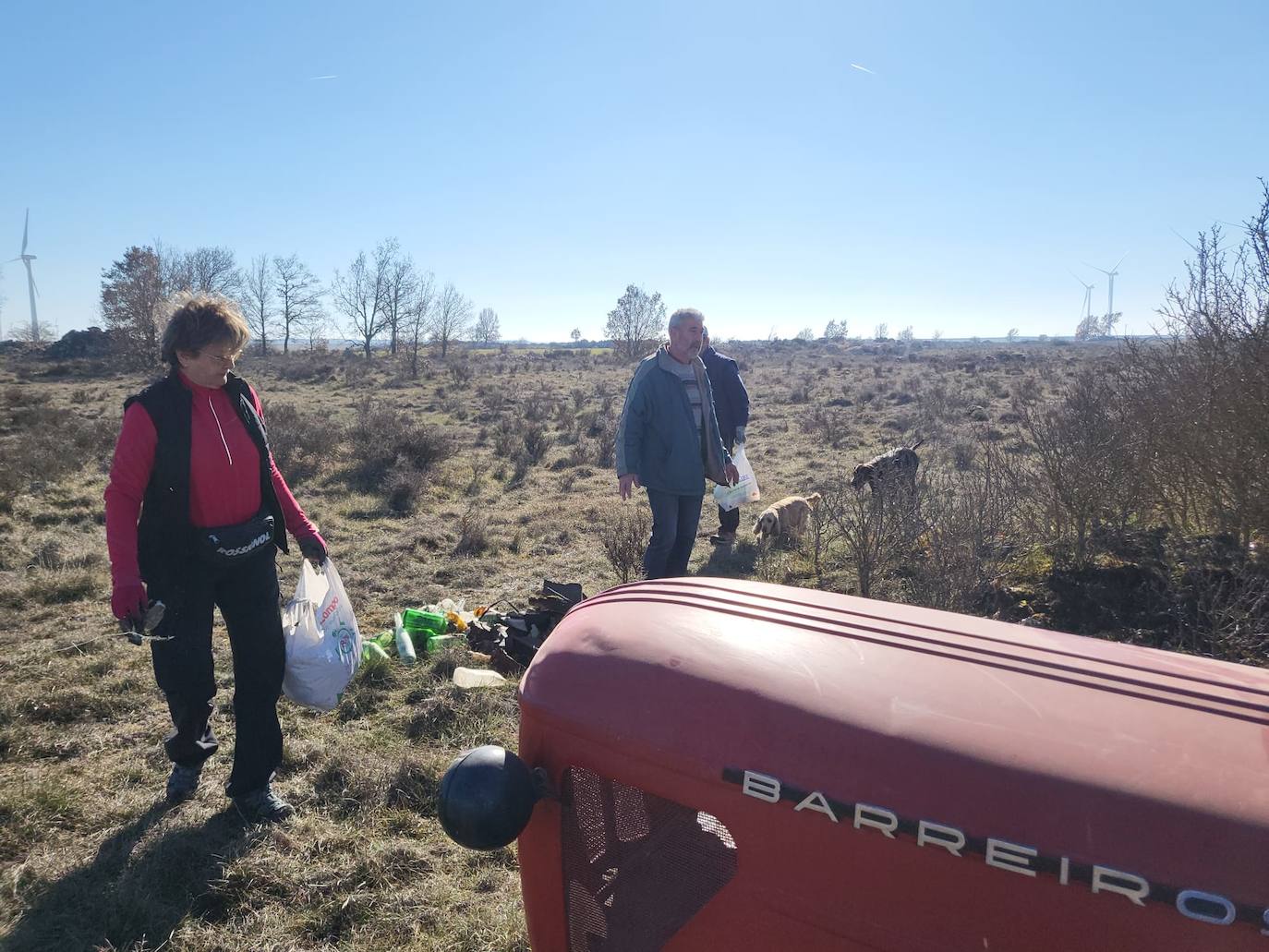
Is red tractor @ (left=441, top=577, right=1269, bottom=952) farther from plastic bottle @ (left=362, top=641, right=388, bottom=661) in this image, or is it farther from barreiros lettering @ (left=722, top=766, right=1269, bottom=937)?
plastic bottle @ (left=362, top=641, right=388, bottom=661)

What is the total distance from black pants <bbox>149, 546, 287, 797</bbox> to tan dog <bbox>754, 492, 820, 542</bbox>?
15.0 feet

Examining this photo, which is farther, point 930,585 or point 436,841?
point 930,585

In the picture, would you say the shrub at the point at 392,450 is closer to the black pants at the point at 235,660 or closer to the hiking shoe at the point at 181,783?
the hiking shoe at the point at 181,783

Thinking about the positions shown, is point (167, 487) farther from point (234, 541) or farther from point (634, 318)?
point (634, 318)

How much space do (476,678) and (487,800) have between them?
2751 millimetres

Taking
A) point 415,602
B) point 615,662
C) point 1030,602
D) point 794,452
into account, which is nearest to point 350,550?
point 415,602

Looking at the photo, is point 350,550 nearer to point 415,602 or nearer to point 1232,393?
point 415,602

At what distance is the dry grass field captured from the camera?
2.52m

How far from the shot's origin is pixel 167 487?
8.29 ft

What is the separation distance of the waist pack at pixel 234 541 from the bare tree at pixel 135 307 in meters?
21.2

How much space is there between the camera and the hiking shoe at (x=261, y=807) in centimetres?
293

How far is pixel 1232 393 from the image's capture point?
14.3ft

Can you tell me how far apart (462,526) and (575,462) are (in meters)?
4.30

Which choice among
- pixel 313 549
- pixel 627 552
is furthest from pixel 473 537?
pixel 313 549
